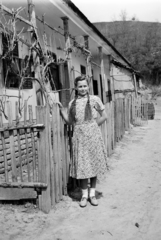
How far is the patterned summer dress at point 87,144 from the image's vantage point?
3.14 metres

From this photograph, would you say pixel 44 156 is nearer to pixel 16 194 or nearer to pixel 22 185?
pixel 22 185

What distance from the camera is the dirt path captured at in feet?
8.35

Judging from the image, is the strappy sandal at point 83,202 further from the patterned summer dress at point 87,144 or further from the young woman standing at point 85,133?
the patterned summer dress at point 87,144

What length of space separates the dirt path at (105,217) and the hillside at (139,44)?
114ft

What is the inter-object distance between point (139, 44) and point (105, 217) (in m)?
43.5

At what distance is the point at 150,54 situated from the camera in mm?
37719

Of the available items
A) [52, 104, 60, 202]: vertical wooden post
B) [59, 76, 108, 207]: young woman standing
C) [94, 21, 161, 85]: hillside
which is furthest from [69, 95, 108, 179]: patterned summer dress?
[94, 21, 161, 85]: hillside

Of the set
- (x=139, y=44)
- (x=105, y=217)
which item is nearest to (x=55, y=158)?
(x=105, y=217)

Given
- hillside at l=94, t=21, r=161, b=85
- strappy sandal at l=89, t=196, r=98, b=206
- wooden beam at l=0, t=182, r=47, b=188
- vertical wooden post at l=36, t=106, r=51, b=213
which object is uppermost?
hillside at l=94, t=21, r=161, b=85

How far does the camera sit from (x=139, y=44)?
42.5 meters

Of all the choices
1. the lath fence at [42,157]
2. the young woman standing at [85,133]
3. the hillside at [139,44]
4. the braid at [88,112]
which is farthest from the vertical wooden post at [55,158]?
the hillside at [139,44]

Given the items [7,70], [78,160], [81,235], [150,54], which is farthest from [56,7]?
[150,54]

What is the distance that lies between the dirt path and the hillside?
34777 mm

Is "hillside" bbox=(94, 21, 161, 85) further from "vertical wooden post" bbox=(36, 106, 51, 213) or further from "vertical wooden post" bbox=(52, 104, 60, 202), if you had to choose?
"vertical wooden post" bbox=(36, 106, 51, 213)
